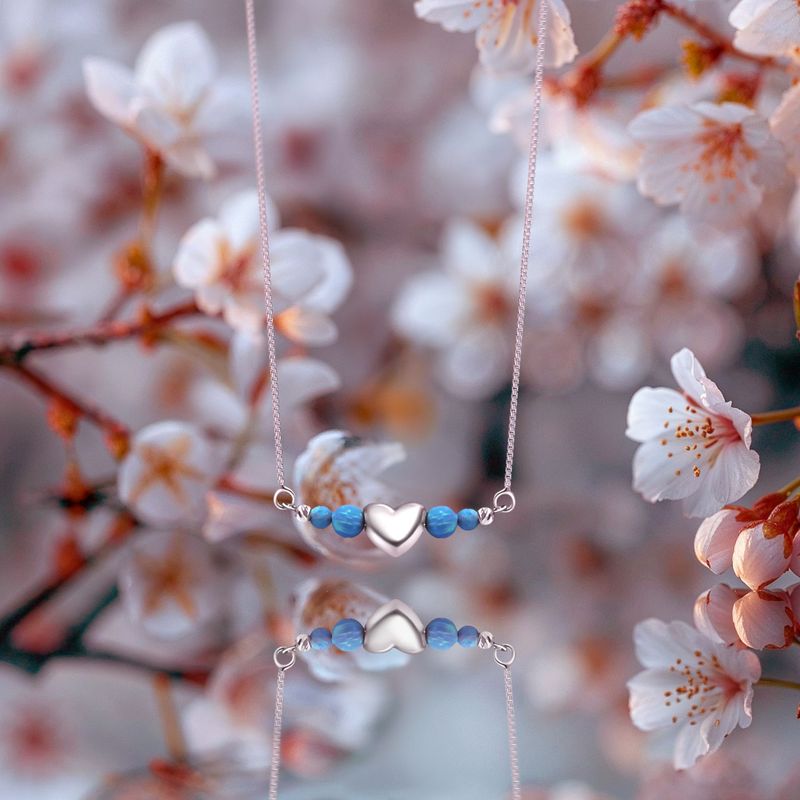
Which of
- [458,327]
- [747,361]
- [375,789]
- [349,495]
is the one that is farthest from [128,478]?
[747,361]

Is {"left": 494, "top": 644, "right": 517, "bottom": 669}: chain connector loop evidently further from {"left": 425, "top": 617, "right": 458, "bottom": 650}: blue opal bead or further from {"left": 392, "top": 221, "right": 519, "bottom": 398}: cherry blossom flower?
{"left": 392, "top": 221, "right": 519, "bottom": 398}: cherry blossom flower

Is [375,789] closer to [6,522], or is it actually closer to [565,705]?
[565,705]

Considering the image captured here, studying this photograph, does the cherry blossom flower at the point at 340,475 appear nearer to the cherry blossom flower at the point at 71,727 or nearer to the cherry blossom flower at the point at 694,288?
the cherry blossom flower at the point at 71,727

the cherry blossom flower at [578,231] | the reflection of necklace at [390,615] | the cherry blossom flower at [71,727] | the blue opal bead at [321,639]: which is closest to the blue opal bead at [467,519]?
the reflection of necklace at [390,615]

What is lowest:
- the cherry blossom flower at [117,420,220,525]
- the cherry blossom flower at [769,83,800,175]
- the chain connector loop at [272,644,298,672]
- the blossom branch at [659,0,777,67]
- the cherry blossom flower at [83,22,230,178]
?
the chain connector loop at [272,644,298,672]

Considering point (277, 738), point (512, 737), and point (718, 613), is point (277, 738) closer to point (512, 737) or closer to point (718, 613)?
point (512, 737)

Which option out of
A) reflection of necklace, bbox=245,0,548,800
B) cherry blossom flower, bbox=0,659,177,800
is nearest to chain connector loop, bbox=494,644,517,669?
reflection of necklace, bbox=245,0,548,800
